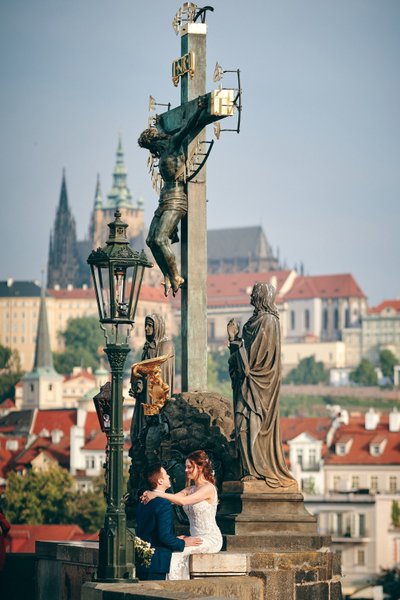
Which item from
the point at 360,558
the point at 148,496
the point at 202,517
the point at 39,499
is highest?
the point at 39,499

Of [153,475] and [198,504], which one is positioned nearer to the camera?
[153,475]

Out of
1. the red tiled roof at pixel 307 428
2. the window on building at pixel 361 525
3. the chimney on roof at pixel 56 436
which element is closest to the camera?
the window on building at pixel 361 525

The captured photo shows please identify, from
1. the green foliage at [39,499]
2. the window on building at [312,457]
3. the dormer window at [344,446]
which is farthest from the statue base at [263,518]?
the window on building at [312,457]

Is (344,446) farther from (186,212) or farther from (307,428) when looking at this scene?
(186,212)

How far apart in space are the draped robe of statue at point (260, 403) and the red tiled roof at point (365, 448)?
345ft

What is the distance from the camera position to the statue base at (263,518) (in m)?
19.1

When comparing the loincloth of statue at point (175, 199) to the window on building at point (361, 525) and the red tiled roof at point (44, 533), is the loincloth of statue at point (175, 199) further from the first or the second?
the window on building at point (361, 525)

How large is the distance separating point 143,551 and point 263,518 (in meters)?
2.59

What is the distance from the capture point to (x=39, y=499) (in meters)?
110

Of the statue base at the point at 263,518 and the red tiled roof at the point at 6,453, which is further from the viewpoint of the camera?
the red tiled roof at the point at 6,453

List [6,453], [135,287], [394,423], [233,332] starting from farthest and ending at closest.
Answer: [6,453]
[394,423]
[233,332]
[135,287]

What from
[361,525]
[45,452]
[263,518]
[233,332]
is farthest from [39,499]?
[263,518]

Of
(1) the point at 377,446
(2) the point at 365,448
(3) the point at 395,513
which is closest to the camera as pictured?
(3) the point at 395,513

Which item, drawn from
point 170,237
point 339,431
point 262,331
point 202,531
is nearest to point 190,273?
point 170,237
